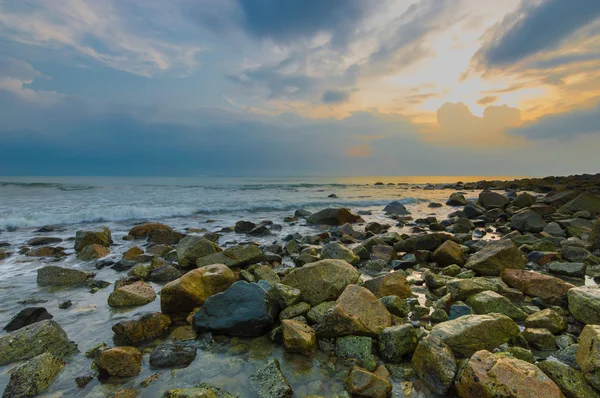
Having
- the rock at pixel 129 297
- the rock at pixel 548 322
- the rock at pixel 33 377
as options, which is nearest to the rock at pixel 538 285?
the rock at pixel 548 322

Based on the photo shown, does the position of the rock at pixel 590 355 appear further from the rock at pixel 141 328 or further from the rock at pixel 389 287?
the rock at pixel 141 328

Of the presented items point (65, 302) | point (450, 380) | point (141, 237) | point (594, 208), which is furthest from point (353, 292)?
point (594, 208)

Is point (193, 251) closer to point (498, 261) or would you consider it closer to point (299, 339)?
point (299, 339)

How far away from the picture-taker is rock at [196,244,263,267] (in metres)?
6.76

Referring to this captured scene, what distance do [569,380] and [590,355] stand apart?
30 cm

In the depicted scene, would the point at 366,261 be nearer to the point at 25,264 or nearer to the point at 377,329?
the point at 377,329

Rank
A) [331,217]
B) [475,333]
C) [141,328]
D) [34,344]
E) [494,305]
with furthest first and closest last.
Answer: [331,217]
[494,305]
[141,328]
[34,344]
[475,333]

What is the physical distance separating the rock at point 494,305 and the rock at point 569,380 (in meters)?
1.42

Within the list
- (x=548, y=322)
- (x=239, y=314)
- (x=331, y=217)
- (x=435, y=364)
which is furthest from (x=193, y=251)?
(x=331, y=217)

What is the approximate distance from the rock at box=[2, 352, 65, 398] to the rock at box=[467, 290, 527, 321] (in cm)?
505

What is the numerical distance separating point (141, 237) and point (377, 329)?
1001 cm

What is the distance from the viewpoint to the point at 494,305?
4137 millimetres

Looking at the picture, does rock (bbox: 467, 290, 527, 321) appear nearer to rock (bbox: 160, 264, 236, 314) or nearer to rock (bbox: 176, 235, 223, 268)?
rock (bbox: 160, 264, 236, 314)

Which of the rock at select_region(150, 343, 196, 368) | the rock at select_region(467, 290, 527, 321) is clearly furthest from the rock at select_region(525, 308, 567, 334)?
the rock at select_region(150, 343, 196, 368)
